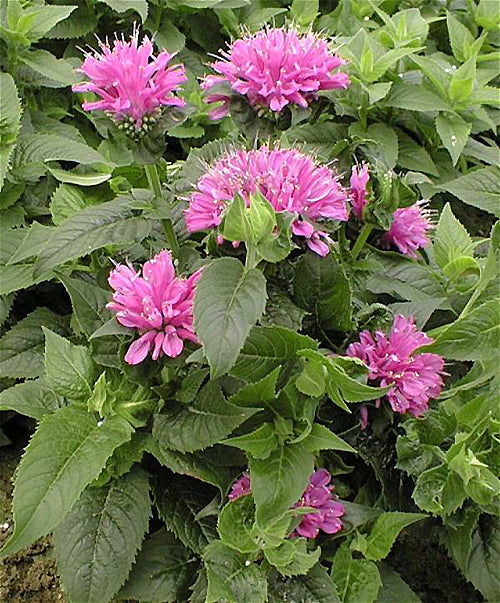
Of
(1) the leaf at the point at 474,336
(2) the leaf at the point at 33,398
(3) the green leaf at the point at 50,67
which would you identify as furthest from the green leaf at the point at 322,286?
(3) the green leaf at the point at 50,67

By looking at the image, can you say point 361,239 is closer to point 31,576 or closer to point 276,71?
point 276,71

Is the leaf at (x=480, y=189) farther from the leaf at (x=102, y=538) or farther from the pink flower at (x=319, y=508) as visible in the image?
the leaf at (x=102, y=538)

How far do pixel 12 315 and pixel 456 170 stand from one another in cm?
97

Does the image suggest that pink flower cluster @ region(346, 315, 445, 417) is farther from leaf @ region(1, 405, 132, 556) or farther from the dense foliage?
leaf @ region(1, 405, 132, 556)

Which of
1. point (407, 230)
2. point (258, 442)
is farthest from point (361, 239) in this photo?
Result: point (258, 442)

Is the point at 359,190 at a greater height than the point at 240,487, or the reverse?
the point at 359,190

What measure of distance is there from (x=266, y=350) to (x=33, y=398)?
1.12 feet

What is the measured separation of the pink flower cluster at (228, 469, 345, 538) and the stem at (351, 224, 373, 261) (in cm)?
Answer: 31

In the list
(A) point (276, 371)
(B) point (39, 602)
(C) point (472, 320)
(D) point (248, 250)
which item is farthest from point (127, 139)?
(B) point (39, 602)

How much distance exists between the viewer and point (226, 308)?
824mm

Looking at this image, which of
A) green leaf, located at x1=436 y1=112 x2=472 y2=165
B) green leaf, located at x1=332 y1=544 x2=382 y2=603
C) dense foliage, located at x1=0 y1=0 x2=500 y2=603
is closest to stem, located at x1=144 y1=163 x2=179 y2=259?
dense foliage, located at x1=0 y1=0 x2=500 y2=603

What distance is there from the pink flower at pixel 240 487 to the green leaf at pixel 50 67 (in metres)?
0.86

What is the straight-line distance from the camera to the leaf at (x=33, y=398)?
103 cm

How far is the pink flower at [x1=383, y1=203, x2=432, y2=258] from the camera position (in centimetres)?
111
